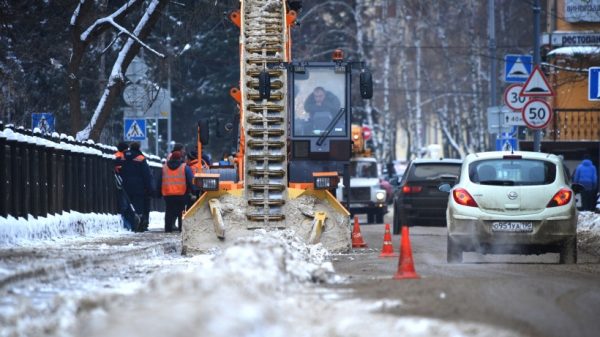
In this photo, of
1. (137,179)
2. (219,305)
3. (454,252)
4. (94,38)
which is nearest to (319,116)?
(454,252)

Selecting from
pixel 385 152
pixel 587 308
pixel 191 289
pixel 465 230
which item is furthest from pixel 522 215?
pixel 385 152

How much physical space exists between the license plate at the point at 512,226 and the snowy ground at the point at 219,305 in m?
4.36

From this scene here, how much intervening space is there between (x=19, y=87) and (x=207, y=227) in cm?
1749

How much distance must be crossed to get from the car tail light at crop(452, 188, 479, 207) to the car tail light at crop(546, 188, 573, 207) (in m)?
0.94

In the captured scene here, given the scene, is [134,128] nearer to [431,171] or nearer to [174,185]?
[174,185]

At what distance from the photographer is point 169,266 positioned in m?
15.7

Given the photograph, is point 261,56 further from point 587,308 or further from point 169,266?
point 587,308

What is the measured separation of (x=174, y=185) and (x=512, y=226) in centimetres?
1082

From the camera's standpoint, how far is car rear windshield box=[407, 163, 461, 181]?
29594 mm

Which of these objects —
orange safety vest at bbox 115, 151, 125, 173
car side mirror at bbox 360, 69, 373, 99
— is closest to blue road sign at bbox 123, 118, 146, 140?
orange safety vest at bbox 115, 151, 125, 173

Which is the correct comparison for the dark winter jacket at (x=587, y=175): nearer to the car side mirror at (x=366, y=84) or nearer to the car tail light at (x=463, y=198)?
the car side mirror at (x=366, y=84)

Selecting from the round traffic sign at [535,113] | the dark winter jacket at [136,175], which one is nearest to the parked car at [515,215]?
the round traffic sign at [535,113]

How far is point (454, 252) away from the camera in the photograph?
59.4 ft

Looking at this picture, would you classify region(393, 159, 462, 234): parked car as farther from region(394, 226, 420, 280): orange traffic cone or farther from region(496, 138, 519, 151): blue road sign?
region(394, 226, 420, 280): orange traffic cone
